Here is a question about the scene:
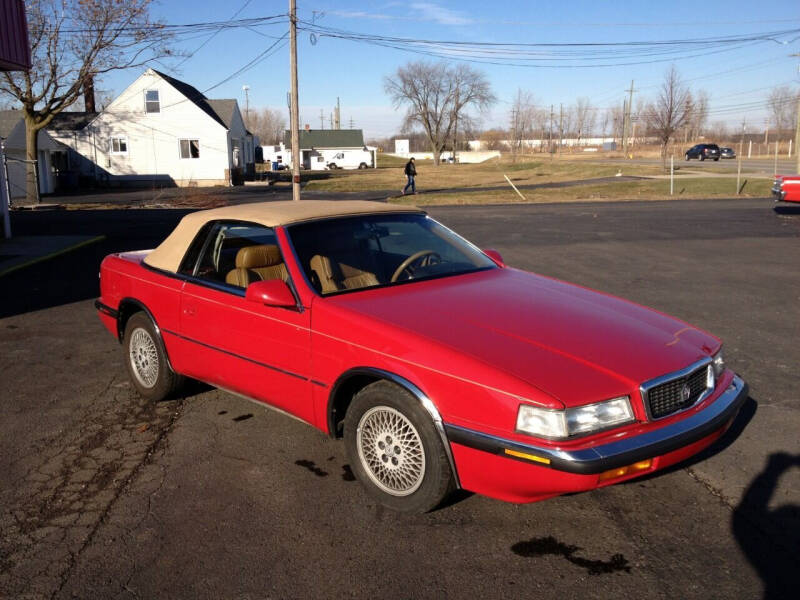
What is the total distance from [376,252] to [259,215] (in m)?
0.83

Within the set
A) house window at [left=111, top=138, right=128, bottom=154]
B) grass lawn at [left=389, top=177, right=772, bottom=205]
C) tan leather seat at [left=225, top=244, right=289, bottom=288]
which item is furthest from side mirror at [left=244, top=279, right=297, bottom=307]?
house window at [left=111, top=138, right=128, bottom=154]

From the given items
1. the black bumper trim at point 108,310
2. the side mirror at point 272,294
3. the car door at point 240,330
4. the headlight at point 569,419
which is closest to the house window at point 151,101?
the black bumper trim at point 108,310

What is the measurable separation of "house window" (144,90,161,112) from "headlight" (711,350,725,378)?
46.2 meters

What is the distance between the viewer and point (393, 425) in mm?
3615

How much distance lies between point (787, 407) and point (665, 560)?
254 centimetres

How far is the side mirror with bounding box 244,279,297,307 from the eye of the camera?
13.2 ft

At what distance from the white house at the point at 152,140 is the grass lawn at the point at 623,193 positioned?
59.7 feet

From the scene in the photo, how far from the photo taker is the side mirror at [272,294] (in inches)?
158

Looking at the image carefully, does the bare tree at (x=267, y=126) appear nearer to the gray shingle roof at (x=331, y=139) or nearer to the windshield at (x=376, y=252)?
the gray shingle roof at (x=331, y=139)

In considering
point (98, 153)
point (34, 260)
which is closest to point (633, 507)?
point (34, 260)

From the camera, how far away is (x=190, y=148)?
45.5 meters

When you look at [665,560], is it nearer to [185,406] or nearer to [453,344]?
[453,344]

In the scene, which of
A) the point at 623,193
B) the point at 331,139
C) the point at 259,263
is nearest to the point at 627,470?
the point at 259,263

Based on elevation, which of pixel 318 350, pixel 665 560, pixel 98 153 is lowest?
pixel 665 560
